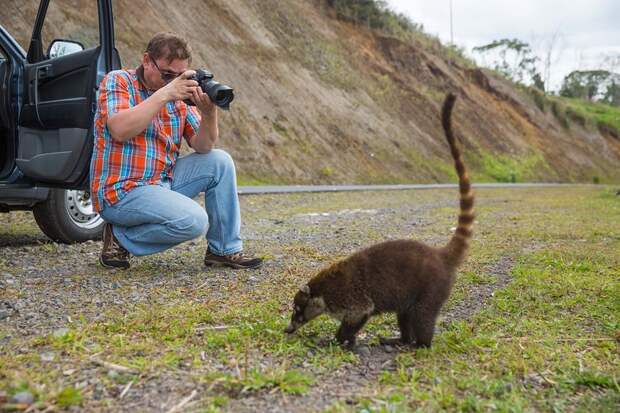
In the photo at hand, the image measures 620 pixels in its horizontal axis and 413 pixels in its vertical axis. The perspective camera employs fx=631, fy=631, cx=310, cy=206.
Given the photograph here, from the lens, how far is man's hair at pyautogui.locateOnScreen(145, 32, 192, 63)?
4.59 metres

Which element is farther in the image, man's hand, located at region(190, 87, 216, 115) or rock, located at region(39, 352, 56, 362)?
man's hand, located at region(190, 87, 216, 115)

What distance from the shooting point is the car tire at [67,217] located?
6.23m

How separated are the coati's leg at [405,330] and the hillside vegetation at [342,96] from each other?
50.2ft

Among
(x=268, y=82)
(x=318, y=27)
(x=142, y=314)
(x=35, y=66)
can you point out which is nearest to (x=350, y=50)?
(x=318, y=27)

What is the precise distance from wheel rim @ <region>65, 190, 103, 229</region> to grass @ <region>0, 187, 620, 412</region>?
0.95 metres

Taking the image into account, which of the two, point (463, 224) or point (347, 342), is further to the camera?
point (463, 224)

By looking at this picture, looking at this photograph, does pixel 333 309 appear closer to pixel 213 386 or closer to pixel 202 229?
pixel 213 386

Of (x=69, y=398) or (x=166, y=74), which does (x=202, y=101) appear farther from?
(x=69, y=398)

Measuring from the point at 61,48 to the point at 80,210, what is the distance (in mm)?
1647

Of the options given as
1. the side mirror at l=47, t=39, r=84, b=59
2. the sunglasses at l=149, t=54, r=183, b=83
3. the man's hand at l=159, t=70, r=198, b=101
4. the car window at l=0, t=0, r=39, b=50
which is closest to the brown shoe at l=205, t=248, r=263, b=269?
the man's hand at l=159, t=70, r=198, b=101

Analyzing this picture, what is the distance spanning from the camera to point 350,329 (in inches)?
133

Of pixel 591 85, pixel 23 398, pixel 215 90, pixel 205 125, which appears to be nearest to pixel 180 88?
pixel 215 90

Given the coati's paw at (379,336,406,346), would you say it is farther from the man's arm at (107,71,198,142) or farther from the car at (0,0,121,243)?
the car at (0,0,121,243)

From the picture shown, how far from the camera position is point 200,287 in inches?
179
